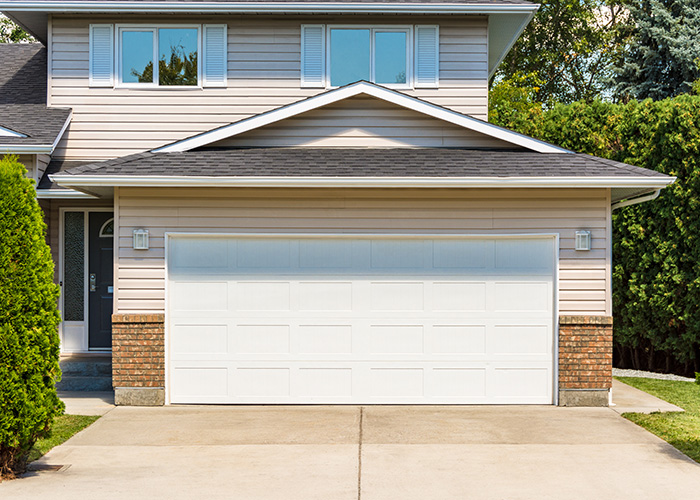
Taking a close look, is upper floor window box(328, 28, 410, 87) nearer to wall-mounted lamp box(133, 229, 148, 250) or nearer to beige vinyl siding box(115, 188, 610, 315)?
beige vinyl siding box(115, 188, 610, 315)

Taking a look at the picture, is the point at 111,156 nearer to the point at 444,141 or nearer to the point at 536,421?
the point at 444,141

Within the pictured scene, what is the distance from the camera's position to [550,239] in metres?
10.2

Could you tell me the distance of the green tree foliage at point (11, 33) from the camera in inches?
1113

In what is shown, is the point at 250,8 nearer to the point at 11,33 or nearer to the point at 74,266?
the point at 74,266

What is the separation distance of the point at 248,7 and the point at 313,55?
132cm

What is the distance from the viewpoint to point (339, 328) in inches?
403

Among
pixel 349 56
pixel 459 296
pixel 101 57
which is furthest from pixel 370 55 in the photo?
pixel 459 296

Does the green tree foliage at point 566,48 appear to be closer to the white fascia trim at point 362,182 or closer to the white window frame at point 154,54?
the white window frame at point 154,54

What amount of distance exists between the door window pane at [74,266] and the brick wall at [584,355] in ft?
25.2

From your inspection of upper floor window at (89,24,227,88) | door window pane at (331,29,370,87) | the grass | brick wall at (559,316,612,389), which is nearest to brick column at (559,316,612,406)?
brick wall at (559,316,612,389)

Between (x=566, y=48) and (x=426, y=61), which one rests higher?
(x=566, y=48)

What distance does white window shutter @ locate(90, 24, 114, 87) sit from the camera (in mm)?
13062

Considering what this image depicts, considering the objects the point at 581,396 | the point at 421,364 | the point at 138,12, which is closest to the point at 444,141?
the point at 421,364

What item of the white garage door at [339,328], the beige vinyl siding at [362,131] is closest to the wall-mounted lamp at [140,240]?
the white garage door at [339,328]
